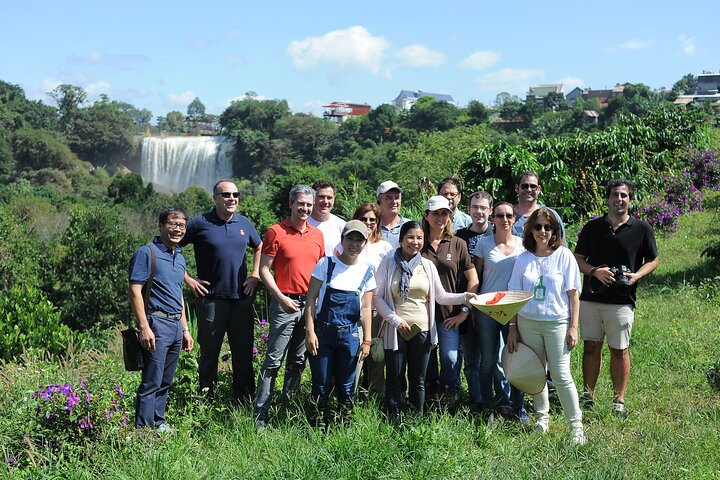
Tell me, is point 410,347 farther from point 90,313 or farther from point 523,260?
point 90,313

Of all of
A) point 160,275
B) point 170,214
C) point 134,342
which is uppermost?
point 170,214

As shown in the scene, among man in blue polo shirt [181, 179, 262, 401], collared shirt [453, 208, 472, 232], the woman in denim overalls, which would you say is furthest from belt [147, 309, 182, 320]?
collared shirt [453, 208, 472, 232]

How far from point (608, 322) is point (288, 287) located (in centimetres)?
196

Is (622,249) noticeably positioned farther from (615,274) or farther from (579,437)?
(579,437)

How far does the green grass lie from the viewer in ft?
11.2

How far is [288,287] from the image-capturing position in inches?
169

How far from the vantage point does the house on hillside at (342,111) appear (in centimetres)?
12071

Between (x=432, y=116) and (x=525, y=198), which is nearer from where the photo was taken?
(x=525, y=198)

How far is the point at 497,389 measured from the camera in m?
4.34

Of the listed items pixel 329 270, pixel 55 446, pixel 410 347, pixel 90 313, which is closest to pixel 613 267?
pixel 410 347

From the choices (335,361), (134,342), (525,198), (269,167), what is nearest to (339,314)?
(335,361)

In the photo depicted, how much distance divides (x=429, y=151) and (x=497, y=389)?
112ft

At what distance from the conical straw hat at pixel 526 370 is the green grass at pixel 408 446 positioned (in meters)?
0.27

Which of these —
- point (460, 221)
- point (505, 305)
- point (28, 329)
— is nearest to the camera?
point (505, 305)
